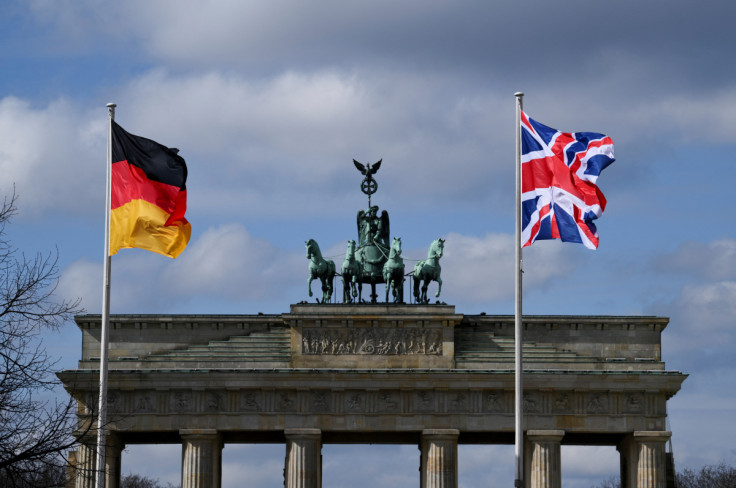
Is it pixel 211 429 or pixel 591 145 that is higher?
pixel 591 145

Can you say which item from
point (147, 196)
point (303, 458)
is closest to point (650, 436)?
point (303, 458)

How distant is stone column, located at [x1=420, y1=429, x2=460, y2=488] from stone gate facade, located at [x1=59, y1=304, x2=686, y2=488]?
0.05 m

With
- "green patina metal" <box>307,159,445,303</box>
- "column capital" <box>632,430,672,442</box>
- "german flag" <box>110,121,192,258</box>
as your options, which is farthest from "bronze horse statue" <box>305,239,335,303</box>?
"german flag" <box>110,121,192,258</box>

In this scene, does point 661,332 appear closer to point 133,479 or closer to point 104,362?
point 104,362

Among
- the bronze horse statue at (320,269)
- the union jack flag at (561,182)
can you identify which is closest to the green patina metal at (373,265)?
the bronze horse statue at (320,269)

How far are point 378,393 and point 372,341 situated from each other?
2.85 meters

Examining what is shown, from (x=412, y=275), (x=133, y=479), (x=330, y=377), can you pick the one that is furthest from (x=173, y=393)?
(x=133, y=479)

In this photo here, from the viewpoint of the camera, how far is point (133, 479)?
172m

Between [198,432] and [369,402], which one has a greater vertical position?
[369,402]

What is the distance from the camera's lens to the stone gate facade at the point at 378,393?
3472 inches

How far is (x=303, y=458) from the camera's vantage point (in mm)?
88062

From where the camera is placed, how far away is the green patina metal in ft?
294

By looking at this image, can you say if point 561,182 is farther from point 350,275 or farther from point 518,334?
point 350,275

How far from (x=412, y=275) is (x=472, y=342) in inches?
192
